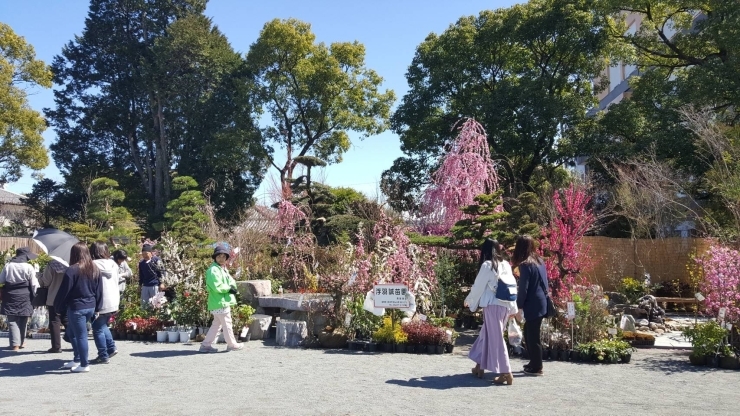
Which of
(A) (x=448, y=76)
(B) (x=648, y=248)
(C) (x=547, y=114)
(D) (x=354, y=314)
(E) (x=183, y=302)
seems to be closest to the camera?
(D) (x=354, y=314)

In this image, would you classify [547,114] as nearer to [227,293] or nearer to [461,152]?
[461,152]

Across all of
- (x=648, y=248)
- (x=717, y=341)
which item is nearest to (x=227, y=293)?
(x=717, y=341)

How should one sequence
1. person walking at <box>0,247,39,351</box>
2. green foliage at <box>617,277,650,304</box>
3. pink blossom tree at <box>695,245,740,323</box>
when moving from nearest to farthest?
pink blossom tree at <box>695,245,740,323</box> < person walking at <box>0,247,39,351</box> < green foliage at <box>617,277,650,304</box>

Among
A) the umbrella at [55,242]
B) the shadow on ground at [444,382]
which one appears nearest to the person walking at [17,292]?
the umbrella at [55,242]

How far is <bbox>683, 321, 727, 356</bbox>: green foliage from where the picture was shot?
8.36 metres

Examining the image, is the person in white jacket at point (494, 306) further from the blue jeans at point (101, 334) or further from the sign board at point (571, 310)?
the blue jeans at point (101, 334)

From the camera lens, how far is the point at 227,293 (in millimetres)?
9375

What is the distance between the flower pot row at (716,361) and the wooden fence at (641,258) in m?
8.02

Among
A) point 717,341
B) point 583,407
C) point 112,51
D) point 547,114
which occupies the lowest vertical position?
point 583,407

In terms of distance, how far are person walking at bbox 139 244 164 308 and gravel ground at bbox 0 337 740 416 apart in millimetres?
2645

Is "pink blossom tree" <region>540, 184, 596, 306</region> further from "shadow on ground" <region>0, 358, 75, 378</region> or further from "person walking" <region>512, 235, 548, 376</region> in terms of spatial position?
"shadow on ground" <region>0, 358, 75, 378</region>

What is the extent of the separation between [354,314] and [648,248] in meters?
10.3

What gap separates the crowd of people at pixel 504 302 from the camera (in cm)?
720

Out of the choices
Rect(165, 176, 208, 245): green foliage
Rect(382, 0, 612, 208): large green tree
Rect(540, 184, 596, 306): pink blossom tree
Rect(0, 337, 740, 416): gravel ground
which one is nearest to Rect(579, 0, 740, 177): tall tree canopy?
Rect(382, 0, 612, 208): large green tree
